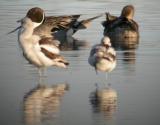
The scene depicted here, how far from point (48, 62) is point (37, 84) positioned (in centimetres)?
101

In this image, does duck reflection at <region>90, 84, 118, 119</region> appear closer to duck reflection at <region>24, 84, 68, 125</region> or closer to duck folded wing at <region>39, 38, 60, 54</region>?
duck reflection at <region>24, 84, 68, 125</region>

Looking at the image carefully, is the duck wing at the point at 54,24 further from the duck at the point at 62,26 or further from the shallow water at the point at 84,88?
the shallow water at the point at 84,88

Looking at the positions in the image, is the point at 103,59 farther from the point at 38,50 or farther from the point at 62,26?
the point at 62,26

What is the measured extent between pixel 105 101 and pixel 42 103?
1.09m

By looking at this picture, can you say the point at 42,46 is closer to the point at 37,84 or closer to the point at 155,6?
the point at 37,84

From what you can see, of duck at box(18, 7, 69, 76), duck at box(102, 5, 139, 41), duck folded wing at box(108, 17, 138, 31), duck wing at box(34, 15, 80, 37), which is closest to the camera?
duck at box(18, 7, 69, 76)

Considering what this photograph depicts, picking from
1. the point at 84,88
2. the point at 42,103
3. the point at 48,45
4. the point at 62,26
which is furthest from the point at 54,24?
the point at 42,103

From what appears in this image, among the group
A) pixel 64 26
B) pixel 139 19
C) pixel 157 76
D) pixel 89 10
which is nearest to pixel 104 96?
pixel 157 76

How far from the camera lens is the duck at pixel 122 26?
23656mm

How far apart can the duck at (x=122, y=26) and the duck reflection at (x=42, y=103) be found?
8481 millimetres

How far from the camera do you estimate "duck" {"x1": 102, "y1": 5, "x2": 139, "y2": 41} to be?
931 inches

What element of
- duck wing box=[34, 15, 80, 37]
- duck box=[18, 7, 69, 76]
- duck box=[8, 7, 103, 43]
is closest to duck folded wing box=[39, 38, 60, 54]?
duck box=[18, 7, 69, 76]

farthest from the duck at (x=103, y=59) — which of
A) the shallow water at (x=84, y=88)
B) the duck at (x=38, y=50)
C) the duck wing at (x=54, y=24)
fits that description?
the duck wing at (x=54, y=24)

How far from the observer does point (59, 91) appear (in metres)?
14.9
